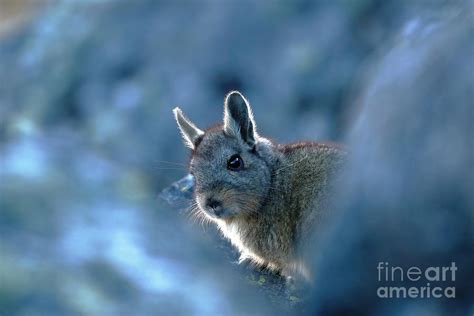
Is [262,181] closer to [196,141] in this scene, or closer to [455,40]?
[196,141]

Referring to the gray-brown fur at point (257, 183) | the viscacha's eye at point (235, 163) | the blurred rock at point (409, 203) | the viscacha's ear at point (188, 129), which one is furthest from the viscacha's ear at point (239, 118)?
the blurred rock at point (409, 203)

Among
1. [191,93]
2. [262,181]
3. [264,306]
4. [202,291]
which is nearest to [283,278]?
[262,181]

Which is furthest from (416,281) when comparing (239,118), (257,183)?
(239,118)

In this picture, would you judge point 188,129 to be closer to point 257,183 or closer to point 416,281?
point 257,183

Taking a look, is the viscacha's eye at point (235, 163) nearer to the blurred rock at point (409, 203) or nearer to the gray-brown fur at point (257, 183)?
the gray-brown fur at point (257, 183)

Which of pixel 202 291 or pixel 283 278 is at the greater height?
pixel 283 278

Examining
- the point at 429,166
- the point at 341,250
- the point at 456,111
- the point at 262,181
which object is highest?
the point at 262,181

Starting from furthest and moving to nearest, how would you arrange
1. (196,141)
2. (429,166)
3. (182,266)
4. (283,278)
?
(196,141) → (283,278) → (182,266) → (429,166)
